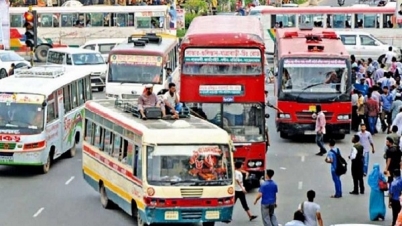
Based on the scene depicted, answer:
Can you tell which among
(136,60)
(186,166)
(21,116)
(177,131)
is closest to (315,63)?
(136,60)

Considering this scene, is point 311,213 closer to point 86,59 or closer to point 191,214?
point 191,214

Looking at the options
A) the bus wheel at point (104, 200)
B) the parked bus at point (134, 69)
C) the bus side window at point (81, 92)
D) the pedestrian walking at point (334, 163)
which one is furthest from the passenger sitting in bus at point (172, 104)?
the parked bus at point (134, 69)

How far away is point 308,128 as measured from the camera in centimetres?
3484

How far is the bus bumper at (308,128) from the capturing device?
1363 inches

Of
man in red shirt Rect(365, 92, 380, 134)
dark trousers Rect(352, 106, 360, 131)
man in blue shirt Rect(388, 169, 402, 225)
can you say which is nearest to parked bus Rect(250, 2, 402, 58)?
dark trousers Rect(352, 106, 360, 131)

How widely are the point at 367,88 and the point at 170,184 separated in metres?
17.1

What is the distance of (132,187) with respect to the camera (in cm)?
2253

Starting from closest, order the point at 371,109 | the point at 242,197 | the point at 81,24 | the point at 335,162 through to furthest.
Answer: the point at 242,197
the point at 335,162
the point at 371,109
the point at 81,24

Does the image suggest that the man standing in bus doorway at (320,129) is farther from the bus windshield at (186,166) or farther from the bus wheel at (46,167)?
the bus windshield at (186,166)

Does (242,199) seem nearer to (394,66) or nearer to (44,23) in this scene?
(394,66)

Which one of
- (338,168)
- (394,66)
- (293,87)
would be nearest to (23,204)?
(338,168)

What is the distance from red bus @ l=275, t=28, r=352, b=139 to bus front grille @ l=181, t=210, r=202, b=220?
13702 mm

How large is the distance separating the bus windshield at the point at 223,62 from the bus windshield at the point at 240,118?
919 millimetres

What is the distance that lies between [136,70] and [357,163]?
15.1 metres
